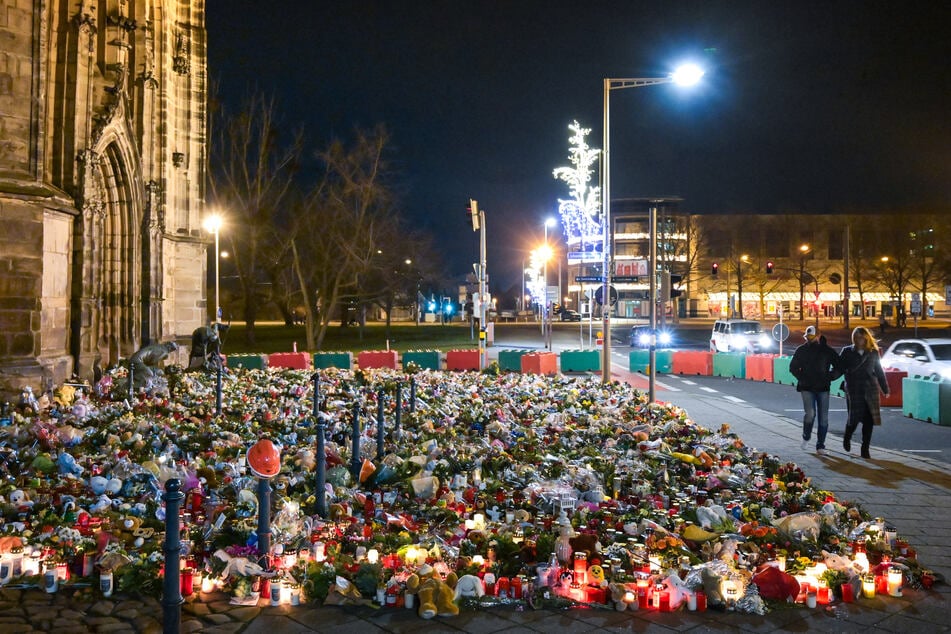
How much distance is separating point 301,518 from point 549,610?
233cm

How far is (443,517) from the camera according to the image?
675 cm

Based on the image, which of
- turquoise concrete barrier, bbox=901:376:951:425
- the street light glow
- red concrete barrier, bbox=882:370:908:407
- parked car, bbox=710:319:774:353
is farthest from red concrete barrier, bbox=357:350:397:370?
turquoise concrete barrier, bbox=901:376:951:425

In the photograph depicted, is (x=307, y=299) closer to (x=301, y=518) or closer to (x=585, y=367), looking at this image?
(x=585, y=367)

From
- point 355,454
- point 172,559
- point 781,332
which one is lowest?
point 355,454

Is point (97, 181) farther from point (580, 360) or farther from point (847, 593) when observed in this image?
point (847, 593)

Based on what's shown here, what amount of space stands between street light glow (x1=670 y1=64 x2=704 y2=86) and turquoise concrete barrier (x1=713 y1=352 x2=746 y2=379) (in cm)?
1053

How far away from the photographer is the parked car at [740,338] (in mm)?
30203

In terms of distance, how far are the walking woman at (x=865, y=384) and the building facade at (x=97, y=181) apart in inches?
497

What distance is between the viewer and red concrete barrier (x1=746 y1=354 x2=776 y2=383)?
22469 mm

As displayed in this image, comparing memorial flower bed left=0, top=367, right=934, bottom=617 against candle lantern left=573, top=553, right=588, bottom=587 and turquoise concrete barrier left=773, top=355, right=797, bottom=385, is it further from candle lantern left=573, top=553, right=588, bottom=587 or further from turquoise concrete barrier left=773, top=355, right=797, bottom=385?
turquoise concrete barrier left=773, top=355, right=797, bottom=385

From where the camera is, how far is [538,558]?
576cm

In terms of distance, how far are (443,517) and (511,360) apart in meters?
18.2

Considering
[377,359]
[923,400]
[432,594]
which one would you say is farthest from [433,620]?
[377,359]

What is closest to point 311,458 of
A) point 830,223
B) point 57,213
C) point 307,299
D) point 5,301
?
point 5,301
